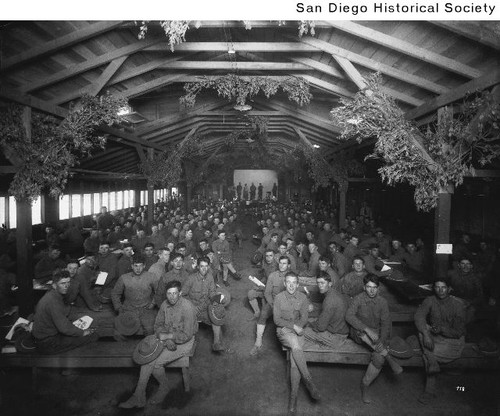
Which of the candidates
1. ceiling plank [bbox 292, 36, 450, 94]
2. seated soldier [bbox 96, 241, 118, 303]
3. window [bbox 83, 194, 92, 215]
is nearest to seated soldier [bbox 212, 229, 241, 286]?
seated soldier [bbox 96, 241, 118, 303]

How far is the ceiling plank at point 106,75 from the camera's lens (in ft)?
23.2

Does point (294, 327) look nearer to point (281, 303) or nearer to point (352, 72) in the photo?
point (281, 303)

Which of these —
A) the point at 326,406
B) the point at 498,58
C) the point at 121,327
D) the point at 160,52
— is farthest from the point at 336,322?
the point at 160,52

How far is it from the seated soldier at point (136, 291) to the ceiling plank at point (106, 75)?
3917 millimetres

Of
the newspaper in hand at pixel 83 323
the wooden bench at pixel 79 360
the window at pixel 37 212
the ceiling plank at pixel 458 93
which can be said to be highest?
the ceiling plank at pixel 458 93

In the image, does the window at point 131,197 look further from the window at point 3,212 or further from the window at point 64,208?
the window at point 3,212

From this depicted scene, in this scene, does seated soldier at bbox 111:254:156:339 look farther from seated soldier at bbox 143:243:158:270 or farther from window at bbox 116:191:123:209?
window at bbox 116:191:123:209

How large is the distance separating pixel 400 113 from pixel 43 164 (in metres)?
7.03

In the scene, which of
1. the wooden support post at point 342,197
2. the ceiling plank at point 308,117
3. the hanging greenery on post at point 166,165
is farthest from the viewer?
the wooden support post at point 342,197

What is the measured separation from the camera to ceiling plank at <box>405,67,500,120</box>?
540cm

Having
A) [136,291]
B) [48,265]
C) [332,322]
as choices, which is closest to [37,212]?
[48,265]

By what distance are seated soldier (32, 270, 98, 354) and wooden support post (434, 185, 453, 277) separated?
23.8 feet

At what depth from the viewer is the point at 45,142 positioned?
614 cm

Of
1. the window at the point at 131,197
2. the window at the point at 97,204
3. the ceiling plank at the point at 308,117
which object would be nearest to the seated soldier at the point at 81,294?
the ceiling plank at the point at 308,117
